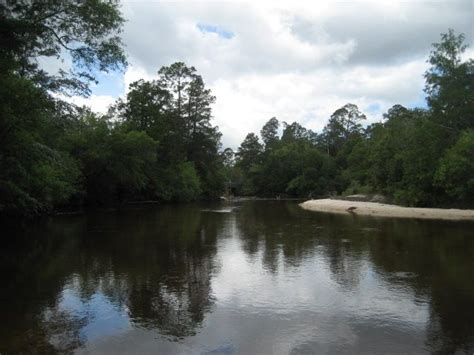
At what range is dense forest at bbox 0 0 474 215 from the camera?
16.2 metres

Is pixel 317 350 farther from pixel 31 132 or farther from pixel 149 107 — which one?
pixel 149 107

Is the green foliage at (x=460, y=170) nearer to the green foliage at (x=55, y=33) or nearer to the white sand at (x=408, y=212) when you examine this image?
the white sand at (x=408, y=212)

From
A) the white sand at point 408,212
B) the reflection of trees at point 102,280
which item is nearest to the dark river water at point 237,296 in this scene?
the reflection of trees at point 102,280

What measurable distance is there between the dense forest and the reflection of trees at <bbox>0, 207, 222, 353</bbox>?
12.0 feet

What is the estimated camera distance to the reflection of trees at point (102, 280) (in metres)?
9.27

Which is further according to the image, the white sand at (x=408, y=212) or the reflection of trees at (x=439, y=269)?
the white sand at (x=408, y=212)

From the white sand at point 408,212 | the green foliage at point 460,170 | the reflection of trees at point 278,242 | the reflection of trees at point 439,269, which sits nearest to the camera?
the reflection of trees at point 439,269

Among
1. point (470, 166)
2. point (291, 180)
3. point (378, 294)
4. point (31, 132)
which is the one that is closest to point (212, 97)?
point (291, 180)

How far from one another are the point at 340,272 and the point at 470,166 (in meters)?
28.0

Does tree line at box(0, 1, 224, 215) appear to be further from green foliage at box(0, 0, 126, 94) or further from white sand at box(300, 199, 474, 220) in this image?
white sand at box(300, 199, 474, 220)

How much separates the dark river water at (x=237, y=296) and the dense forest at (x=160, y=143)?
540 cm

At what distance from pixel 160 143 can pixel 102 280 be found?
179 feet

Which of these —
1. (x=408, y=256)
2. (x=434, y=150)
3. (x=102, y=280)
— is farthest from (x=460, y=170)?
(x=102, y=280)

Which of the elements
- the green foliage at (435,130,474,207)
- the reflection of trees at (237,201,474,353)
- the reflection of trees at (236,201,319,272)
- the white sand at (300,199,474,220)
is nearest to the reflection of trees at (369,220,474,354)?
the reflection of trees at (237,201,474,353)
